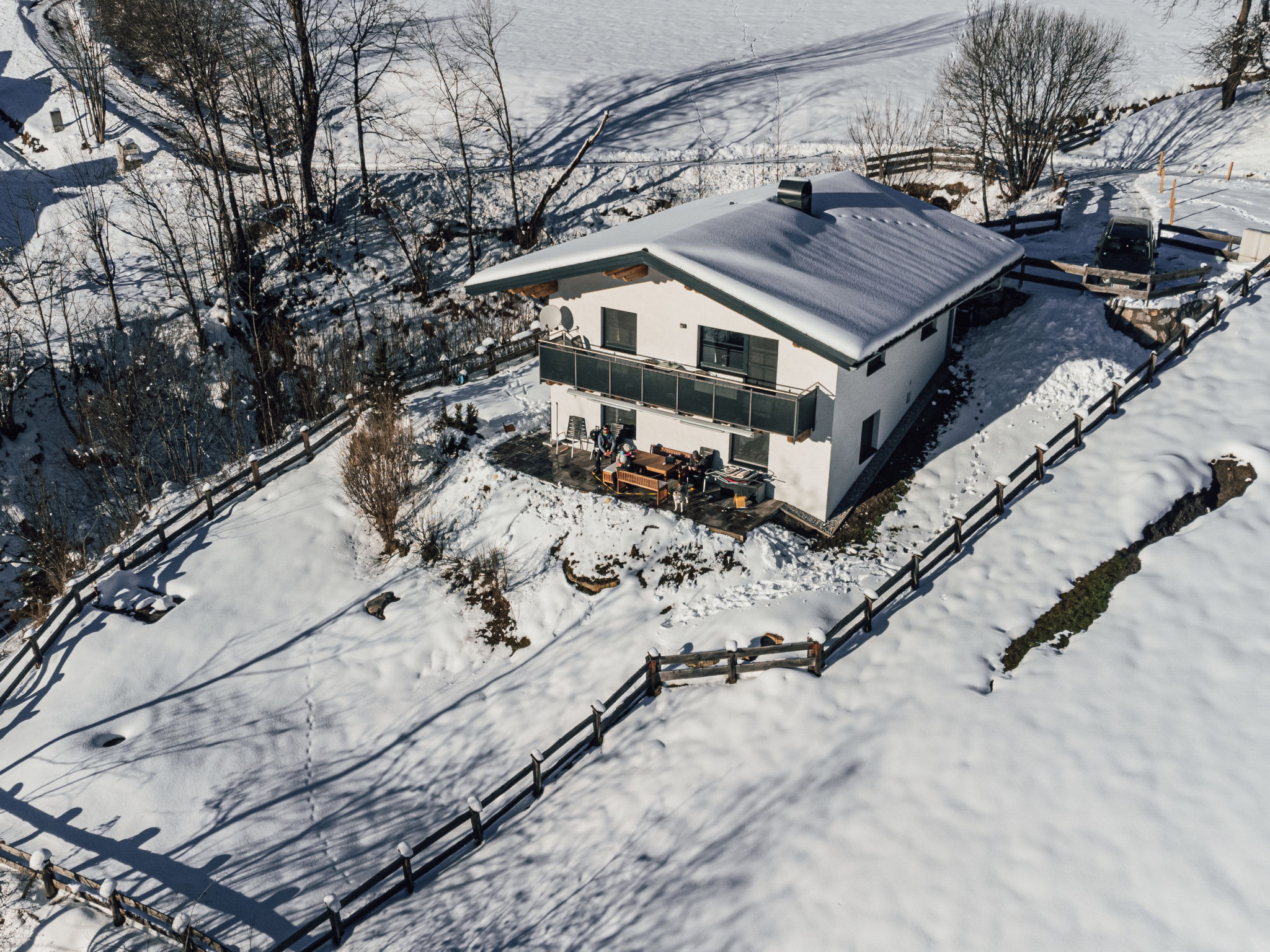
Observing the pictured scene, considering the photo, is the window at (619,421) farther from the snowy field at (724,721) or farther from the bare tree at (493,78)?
the bare tree at (493,78)

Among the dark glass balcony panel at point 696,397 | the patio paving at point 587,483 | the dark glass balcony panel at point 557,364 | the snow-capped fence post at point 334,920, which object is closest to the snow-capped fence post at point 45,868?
the snow-capped fence post at point 334,920

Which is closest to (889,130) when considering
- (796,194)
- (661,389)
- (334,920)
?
(796,194)

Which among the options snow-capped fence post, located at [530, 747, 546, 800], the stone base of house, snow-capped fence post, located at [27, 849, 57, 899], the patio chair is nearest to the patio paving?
the patio chair

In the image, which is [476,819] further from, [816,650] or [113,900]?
[816,650]

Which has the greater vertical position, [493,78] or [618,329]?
[493,78]

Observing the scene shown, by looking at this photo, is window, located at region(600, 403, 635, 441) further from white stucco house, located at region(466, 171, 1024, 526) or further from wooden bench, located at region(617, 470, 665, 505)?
wooden bench, located at region(617, 470, 665, 505)

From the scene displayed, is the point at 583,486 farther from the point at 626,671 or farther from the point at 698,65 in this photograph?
the point at 698,65
